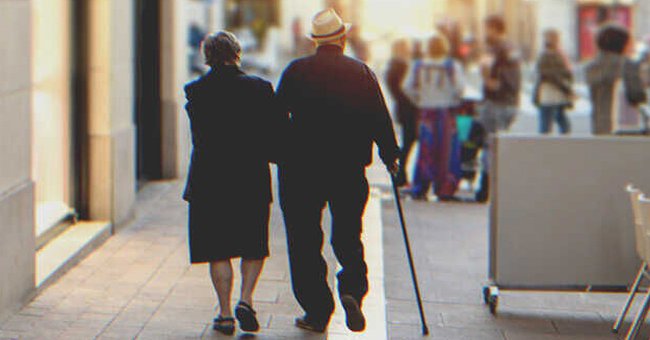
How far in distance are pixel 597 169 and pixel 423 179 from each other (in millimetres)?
5470

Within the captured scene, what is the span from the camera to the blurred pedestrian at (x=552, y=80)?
1559 cm

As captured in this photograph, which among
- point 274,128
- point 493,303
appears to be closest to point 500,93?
point 493,303

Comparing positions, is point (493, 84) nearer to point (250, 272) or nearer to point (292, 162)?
point (292, 162)

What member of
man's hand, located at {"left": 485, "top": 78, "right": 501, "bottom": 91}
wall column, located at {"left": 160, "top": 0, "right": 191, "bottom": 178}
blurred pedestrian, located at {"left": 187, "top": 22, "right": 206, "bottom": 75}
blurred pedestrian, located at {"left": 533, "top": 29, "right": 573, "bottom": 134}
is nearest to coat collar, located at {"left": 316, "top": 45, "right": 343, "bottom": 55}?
wall column, located at {"left": 160, "top": 0, "right": 191, "bottom": 178}

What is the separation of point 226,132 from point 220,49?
44 cm

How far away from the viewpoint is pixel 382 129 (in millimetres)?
7141

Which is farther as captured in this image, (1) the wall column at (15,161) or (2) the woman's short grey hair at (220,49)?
(1) the wall column at (15,161)

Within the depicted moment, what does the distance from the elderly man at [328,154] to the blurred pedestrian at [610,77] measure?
768 centimetres

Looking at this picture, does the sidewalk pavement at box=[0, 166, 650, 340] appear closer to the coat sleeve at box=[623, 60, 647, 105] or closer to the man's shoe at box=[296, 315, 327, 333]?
the man's shoe at box=[296, 315, 327, 333]

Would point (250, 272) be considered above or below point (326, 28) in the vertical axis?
below

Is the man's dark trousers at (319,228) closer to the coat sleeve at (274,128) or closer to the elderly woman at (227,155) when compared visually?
the coat sleeve at (274,128)

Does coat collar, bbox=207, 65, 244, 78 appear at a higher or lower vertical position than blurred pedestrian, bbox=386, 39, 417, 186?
higher

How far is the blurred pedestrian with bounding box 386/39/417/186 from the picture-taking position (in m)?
14.1

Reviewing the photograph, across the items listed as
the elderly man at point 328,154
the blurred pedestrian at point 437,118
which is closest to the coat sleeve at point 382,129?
the elderly man at point 328,154
